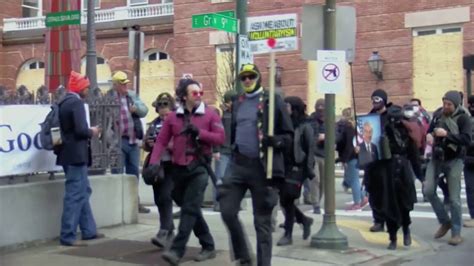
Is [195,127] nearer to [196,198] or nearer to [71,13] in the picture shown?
[196,198]

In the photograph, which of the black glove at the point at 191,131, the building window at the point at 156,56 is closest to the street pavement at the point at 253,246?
the black glove at the point at 191,131

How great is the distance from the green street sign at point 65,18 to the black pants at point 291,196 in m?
6.64

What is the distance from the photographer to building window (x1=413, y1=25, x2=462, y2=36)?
24.0 meters

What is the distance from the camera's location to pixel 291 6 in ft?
89.0

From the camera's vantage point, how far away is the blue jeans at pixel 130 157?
1069cm

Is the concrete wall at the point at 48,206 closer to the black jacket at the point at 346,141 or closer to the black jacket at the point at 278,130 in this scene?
the black jacket at the point at 278,130

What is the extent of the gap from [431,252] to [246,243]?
292 cm

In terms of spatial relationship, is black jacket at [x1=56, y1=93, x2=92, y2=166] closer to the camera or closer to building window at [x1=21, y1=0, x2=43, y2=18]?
the camera

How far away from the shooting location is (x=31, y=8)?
36.9m

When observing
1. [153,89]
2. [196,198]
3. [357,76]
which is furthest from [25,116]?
[153,89]

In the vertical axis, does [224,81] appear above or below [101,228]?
above

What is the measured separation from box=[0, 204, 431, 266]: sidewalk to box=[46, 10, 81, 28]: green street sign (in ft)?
17.8

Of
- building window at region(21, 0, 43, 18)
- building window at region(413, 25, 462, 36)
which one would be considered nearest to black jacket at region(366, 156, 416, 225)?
building window at region(413, 25, 462, 36)

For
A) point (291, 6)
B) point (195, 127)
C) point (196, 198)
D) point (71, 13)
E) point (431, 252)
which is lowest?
point (431, 252)
